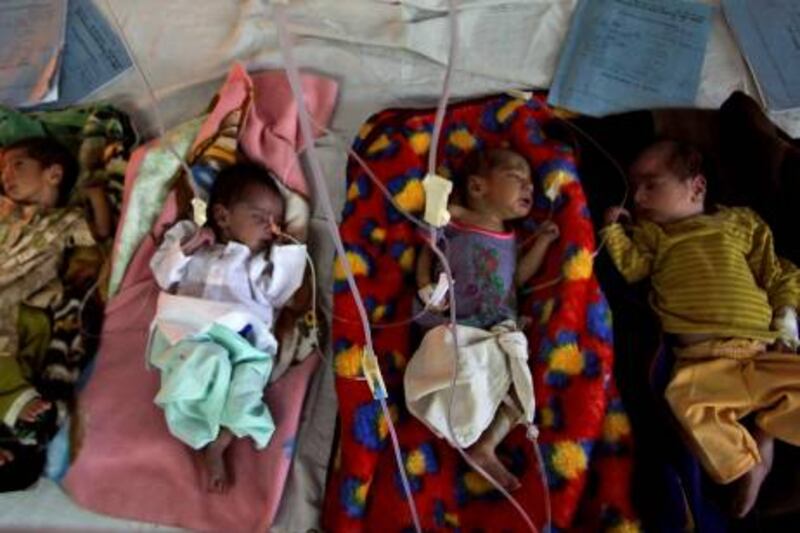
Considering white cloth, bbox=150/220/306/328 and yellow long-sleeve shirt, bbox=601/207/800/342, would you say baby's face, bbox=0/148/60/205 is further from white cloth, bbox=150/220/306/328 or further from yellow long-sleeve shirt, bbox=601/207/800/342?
yellow long-sleeve shirt, bbox=601/207/800/342

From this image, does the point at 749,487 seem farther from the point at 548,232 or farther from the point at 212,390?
the point at 212,390

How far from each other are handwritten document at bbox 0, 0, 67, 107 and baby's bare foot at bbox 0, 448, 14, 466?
2.70ft

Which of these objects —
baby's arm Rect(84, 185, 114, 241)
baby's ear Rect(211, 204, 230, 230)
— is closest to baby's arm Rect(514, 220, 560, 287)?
baby's ear Rect(211, 204, 230, 230)

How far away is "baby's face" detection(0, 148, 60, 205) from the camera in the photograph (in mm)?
1532

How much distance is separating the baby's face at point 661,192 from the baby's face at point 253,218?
0.66 m

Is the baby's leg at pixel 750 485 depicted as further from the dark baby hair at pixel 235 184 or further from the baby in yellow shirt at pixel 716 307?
the dark baby hair at pixel 235 184

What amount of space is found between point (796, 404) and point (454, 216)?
622mm

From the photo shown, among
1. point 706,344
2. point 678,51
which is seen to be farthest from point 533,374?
A: point 678,51

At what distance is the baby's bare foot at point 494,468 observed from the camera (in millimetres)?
1168

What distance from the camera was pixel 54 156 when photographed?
1.56 m

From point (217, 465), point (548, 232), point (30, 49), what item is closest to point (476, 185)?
point (548, 232)

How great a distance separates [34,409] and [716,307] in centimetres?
112

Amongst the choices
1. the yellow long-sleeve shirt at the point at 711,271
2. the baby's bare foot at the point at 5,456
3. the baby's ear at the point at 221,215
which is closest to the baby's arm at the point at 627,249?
the yellow long-sleeve shirt at the point at 711,271

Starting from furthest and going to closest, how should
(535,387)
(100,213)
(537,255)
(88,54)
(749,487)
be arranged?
1. (88,54)
2. (100,213)
3. (537,255)
4. (535,387)
5. (749,487)
